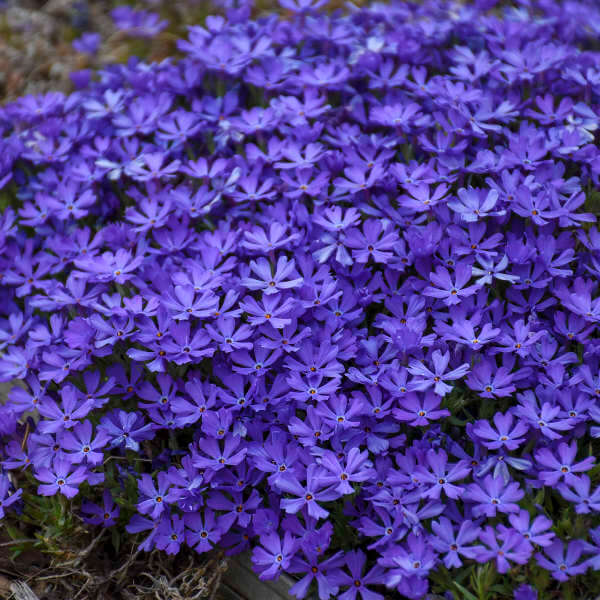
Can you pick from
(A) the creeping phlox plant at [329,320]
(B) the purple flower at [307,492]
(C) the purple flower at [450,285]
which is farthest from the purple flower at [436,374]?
(B) the purple flower at [307,492]

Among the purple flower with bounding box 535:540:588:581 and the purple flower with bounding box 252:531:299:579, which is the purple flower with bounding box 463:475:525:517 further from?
the purple flower with bounding box 252:531:299:579

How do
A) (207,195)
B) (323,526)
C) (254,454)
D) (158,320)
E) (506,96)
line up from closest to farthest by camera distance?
(323,526)
(254,454)
(158,320)
(207,195)
(506,96)

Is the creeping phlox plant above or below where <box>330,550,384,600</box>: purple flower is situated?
above

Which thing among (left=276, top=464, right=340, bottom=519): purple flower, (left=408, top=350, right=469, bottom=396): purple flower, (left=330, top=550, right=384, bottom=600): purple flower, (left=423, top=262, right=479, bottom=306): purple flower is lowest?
(left=330, top=550, right=384, bottom=600): purple flower

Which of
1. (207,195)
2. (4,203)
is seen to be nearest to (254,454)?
(207,195)

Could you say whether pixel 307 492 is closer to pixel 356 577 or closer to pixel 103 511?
pixel 356 577

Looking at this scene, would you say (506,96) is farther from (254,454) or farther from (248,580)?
(248,580)

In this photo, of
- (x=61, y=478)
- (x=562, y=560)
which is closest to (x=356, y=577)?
(x=562, y=560)

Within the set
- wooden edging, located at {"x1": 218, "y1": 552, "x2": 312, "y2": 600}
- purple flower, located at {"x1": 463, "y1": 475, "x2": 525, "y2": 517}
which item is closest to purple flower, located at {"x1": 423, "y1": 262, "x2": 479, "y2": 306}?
purple flower, located at {"x1": 463, "y1": 475, "x2": 525, "y2": 517}
